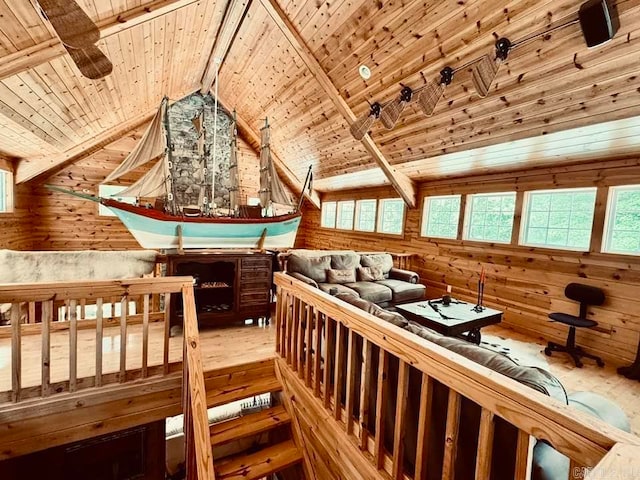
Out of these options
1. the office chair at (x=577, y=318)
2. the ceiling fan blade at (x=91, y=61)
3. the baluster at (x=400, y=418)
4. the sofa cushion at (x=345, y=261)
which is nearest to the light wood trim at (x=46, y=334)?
the ceiling fan blade at (x=91, y=61)

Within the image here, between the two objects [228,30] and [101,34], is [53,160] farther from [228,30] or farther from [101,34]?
[228,30]

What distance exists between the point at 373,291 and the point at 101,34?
4.33 m

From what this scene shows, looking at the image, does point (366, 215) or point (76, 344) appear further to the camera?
point (366, 215)

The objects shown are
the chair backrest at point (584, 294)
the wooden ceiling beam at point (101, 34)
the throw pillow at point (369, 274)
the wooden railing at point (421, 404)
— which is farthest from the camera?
the throw pillow at point (369, 274)

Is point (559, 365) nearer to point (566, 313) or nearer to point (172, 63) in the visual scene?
point (566, 313)

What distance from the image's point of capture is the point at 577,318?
11.6 ft

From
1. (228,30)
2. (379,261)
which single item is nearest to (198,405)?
(379,261)

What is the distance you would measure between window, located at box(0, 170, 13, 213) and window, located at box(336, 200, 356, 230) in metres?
6.83

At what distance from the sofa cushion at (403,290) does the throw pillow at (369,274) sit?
11 cm

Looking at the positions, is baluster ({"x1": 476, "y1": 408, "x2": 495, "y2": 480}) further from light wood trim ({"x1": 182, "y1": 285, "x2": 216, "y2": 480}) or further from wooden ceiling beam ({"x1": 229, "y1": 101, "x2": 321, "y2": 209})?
wooden ceiling beam ({"x1": 229, "y1": 101, "x2": 321, "y2": 209})

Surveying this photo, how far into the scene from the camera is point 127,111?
565 centimetres

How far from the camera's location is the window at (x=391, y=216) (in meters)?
6.65

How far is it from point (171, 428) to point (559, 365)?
16.6 ft

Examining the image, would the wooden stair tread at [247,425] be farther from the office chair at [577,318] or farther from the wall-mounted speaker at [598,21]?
the wall-mounted speaker at [598,21]
